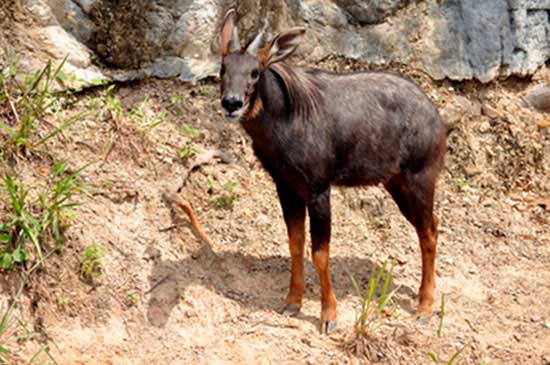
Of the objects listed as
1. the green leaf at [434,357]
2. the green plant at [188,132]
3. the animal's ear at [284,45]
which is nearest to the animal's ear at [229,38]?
the animal's ear at [284,45]

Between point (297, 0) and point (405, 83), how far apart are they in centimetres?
236

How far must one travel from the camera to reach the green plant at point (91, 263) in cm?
644

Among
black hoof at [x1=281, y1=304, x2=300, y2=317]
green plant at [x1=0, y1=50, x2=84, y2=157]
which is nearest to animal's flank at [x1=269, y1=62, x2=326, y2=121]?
black hoof at [x1=281, y1=304, x2=300, y2=317]

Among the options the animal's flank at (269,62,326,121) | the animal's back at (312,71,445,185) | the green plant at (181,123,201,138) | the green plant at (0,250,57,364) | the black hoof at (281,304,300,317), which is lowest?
the black hoof at (281,304,300,317)

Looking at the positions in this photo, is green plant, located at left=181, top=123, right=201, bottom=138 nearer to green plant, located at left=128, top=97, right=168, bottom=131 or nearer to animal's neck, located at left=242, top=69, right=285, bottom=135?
green plant, located at left=128, top=97, right=168, bottom=131

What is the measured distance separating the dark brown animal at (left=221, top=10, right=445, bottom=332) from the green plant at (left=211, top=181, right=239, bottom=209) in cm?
101

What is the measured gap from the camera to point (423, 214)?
7207 mm

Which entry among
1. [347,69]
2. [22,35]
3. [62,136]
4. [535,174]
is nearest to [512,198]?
[535,174]

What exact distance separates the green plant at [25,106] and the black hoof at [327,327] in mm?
2857

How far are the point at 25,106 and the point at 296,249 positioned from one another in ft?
9.12

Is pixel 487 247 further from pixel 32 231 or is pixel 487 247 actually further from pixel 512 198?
pixel 32 231

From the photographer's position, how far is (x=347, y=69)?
30.3 feet

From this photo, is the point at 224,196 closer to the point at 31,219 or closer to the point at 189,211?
the point at 189,211

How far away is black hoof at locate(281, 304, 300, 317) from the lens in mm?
6918
